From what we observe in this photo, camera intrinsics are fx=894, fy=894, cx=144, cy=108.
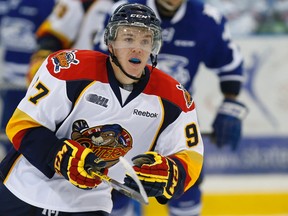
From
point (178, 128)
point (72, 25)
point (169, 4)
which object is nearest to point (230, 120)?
point (169, 4)

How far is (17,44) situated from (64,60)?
2766 mm

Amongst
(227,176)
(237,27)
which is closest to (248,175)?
(227,176)

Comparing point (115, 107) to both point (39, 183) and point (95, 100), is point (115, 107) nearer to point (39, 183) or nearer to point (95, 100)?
point (95, 100)

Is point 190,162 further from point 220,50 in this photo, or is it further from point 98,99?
point 220,50

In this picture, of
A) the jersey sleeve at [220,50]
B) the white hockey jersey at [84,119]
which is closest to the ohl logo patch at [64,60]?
the white hockey jersey at [84,119]

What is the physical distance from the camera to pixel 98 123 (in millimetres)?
2854

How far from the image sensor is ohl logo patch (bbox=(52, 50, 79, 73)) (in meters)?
2.83

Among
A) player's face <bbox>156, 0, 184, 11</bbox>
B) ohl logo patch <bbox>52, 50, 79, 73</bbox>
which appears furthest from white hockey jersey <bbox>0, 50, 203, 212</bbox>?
player's face <bbox>156, 0, 184, 11</bbox>

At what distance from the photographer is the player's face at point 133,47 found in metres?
2.78

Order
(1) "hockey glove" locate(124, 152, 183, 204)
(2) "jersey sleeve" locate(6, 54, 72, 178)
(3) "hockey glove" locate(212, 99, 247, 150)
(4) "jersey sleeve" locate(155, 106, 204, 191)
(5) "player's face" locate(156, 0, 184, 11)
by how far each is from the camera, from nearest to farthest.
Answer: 1. (1) "hockey glove" locate(124, 152, 183, 204)
2. (2) "jersey sleeve" locate(6, 54, 72, 178)
3. (4) "jersey sleeve" locate(155, 106, 204, 191)
4. (5) "player's face" locate(156, 0, 184, 11)
5. (3) "hockey glove" locate(212, 99, 247, 150)

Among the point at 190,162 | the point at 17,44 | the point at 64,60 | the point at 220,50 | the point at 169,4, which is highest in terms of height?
the point at 64,60

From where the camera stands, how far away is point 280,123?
5590mm

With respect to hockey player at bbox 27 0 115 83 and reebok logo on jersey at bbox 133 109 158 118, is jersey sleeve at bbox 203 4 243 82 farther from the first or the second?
reebok logo on jersey at bbox 133 109 158 118

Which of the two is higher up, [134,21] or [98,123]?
[134,21]
